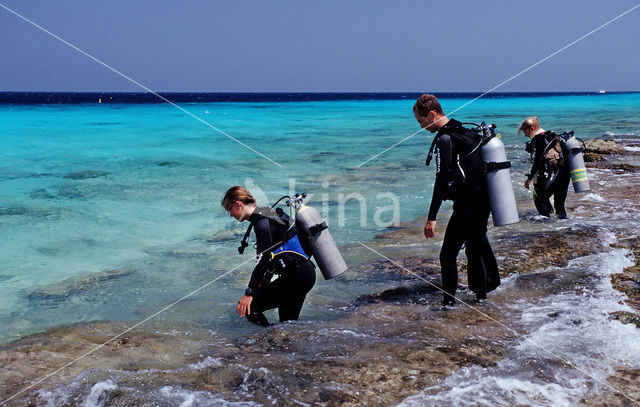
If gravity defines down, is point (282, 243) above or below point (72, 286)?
above

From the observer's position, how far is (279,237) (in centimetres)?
470

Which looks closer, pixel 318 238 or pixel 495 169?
pixel 318 238

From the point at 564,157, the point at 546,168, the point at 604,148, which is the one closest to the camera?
the point at 546,168

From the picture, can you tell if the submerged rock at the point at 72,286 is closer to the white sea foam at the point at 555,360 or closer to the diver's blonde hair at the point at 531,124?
the white sea foam at the point at 555,360

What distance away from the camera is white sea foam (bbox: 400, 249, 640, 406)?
3834 mm

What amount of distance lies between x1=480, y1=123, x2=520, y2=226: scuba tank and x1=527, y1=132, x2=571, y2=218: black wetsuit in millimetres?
3622

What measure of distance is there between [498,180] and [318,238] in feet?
6.22

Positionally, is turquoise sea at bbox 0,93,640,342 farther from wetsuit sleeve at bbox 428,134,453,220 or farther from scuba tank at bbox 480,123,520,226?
scuba tank at bbox 480,123,520,226

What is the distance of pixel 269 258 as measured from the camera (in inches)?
183

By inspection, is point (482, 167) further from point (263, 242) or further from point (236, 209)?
point (236, 209)

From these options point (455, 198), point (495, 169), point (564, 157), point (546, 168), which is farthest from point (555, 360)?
point (564, 157)

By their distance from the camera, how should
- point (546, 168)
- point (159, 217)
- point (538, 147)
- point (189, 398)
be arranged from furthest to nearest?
point (159, 217) → point (546, 168) → point (538, 147) → point (189, 398)

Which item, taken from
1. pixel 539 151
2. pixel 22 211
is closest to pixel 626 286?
pixel 539 151

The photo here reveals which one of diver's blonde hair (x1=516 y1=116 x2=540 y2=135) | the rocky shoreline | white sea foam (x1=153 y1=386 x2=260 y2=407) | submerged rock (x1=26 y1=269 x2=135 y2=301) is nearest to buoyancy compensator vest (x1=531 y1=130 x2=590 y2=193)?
diver's blonde hair (x1=516 y1=116 x2=540 y2=135)
